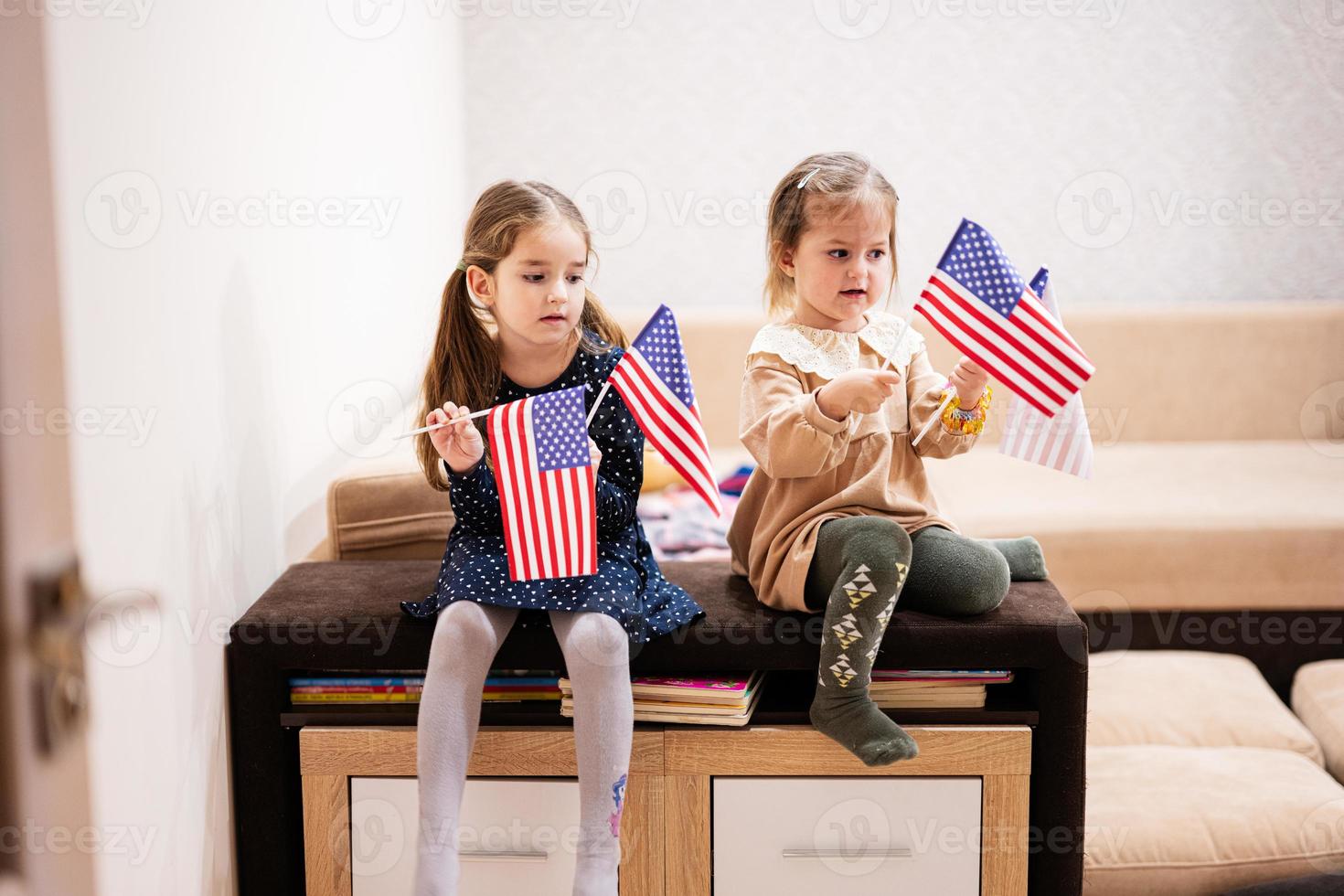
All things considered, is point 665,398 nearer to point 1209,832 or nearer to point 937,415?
point 937,415

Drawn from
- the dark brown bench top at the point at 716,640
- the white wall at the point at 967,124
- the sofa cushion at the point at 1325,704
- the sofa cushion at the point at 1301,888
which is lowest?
the sofa cushion at the point at 1301,888

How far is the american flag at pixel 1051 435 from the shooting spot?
5.93 ft

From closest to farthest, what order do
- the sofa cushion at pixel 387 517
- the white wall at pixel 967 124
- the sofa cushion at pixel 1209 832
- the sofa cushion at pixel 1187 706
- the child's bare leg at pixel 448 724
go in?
the child's bare leg at pixel 448 724
the sofa cushion at pixel 1209 832
the sofa cushion at pixel 387 517
the sofa cushion at pixel 1187 706
the white wall at pixel 967 124

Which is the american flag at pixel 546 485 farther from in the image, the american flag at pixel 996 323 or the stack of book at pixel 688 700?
the american flag at pixel 996 323

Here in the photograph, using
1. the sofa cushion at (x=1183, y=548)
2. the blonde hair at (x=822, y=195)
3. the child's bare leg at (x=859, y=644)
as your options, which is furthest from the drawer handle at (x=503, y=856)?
the sofa cushion at (x=1183, y=548)

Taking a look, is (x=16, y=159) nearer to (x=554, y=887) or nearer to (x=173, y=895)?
(x=173, y=895)

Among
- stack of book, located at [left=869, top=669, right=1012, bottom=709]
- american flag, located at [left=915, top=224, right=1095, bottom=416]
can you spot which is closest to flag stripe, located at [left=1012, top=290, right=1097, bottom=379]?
american flag, located at [left=915, top=224, right=1095, bottom=416]

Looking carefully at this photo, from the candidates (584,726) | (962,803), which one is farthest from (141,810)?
(962,803)

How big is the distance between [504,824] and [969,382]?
899mm

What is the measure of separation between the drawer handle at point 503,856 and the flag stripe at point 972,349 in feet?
3.00

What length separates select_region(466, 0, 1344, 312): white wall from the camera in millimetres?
3607

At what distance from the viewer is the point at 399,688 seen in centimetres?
184

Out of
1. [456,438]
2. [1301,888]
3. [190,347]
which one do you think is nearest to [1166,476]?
[1301,888]

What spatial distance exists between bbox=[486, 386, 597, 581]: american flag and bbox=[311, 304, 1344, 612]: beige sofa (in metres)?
0.53
